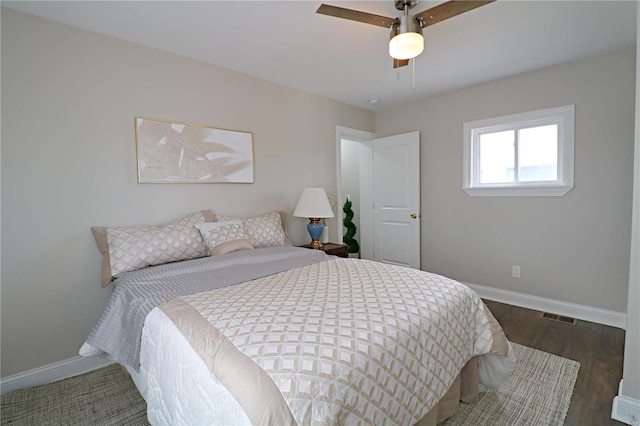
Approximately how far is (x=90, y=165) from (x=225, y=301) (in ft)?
5.45

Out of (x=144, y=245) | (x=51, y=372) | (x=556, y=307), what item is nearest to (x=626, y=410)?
(x=556, y=307)

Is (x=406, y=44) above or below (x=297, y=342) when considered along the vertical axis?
above

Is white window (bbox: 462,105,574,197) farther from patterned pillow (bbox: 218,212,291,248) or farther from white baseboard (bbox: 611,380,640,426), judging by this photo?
patterned pillow (bbox: 218,212,291,248)

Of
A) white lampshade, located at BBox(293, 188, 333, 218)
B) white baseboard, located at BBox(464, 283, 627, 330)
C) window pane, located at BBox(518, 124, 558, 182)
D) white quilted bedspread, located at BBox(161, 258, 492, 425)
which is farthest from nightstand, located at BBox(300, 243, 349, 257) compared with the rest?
window pane, located at BBox(518, 124, 558, 182)

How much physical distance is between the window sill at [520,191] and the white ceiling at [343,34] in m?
1.20

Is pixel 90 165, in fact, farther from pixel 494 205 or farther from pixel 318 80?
pixel 494 205

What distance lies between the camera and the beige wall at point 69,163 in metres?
2.00

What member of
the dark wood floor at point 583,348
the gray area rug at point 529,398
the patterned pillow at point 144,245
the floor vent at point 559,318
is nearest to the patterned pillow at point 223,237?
the patterned pillow at point 144,245

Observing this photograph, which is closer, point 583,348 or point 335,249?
point 583,348

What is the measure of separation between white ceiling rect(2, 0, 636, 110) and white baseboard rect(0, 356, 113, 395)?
241 centimetres

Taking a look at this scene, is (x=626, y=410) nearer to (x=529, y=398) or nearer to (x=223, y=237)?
(x=529, y=398)

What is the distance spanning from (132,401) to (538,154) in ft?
13.6

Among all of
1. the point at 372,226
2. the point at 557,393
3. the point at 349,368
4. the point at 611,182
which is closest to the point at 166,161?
the point at 349,368

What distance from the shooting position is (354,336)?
1.13 metres
